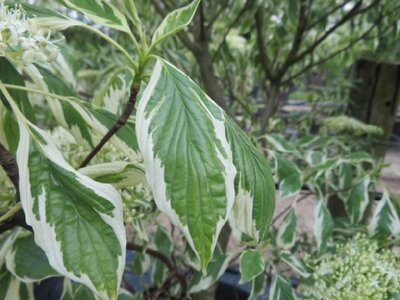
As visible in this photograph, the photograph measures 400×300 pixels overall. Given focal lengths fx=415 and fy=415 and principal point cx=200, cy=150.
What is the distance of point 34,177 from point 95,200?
0.19ft

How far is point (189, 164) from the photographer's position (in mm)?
311

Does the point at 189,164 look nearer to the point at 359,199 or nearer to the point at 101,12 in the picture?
the point at 101,12

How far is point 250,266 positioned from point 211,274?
0.19 m

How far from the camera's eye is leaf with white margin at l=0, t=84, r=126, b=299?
326 millimetres

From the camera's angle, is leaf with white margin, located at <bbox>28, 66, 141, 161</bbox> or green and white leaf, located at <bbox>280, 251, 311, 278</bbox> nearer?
leaf with white margin, located at <bbox>28, 66, 141, 161</bbox>

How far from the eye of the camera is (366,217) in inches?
47.3

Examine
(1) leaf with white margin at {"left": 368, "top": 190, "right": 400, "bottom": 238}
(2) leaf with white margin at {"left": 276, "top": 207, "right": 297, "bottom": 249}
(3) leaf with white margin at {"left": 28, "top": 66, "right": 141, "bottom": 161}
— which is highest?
(3) leaf with white margin at {"left": 28, "top": 66, "right": 141, "bottom": 161}

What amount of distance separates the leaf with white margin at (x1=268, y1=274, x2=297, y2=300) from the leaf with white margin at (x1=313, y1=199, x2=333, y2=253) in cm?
11

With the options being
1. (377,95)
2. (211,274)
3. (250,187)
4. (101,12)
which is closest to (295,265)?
(211,274)

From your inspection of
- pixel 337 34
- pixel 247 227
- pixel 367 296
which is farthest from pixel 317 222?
pixel 337 34

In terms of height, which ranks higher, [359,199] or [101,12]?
[101,12]

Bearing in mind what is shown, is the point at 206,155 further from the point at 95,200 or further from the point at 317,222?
the point at 317,222

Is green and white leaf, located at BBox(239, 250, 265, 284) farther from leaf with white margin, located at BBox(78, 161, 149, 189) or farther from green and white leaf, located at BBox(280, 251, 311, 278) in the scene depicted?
leaf with white margin, located at BBox(78, 161, 149, 189)

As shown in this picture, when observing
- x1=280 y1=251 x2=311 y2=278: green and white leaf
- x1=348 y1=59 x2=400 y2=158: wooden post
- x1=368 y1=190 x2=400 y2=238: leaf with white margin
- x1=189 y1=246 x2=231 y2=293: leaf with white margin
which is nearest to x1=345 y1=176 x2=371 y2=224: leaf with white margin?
x1=368 y1=190 x2=400 y2=238: leaf with white margin
